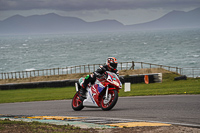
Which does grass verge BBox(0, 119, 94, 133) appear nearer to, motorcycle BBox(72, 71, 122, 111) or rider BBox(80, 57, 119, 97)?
motorcycle BBox(72, 71, 122, 111)

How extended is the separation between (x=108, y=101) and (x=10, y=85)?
23881 mm

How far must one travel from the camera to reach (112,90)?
10.0m

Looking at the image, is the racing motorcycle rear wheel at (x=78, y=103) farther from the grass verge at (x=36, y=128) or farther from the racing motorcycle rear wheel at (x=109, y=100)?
the grass verge at (x=36, y=128)

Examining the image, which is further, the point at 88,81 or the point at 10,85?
the point at 10,85

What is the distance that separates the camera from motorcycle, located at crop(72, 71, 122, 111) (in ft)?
32.7

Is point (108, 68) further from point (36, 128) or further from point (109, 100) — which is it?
point (36, 128)

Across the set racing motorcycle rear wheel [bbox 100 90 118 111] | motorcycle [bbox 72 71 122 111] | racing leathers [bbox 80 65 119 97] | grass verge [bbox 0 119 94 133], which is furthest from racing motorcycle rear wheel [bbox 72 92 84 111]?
grass verge [bbox 0 119 94 133]

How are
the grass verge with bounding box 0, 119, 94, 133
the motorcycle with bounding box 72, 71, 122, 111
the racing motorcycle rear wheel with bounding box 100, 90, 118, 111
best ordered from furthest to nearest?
the motorcycle with bounding box 72, 71, 122, 111, the racing motorcycle rear wheel with bounding box 100, 90, 118, 111, the grass verge with bounding box 0, 119, 94, 133

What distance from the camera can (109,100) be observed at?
33.4 feet

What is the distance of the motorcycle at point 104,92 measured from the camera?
9969mm

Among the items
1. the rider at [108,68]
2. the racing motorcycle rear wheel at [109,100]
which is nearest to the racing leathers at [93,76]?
the rider at [108,68]

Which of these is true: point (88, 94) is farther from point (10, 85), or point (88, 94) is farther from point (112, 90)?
point (10, 85)

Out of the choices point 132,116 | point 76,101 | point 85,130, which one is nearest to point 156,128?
point 85,130

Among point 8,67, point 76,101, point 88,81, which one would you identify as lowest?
point 8,67
